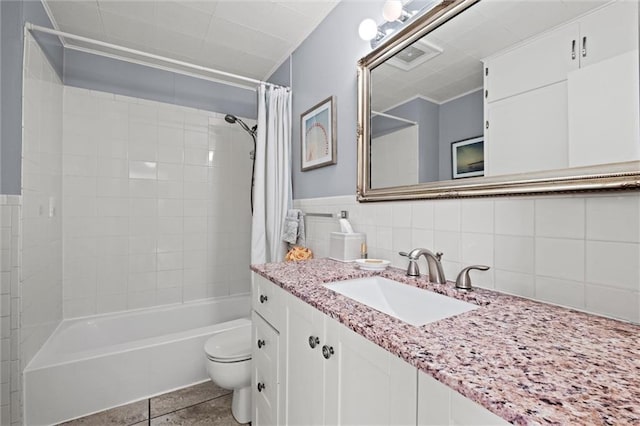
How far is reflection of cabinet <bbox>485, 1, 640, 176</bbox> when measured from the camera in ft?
2.39

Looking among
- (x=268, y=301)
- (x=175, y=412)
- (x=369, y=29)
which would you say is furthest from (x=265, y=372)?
(x=369, y=29)

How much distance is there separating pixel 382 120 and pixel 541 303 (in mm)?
1019

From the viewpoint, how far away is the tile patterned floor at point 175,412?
159 centimetres

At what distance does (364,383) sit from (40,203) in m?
2.14

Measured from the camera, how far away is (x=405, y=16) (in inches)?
51.4

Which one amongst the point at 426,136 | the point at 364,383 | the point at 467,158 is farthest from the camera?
the point at 426,136

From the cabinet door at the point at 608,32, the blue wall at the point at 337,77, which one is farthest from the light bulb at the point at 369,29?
the cabinet door at the point at 608,32

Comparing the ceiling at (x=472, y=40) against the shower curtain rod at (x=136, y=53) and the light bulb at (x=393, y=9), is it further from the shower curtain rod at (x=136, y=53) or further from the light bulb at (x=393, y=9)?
the shower curtain rod at (x=136, y=53)

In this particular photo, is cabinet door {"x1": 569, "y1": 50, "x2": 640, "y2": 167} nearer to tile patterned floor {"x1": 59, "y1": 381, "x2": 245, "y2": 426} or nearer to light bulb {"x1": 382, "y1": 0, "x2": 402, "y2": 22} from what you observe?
light bulb {"x1": 382, "y1": 0, "x2": 402, "y2": 22}

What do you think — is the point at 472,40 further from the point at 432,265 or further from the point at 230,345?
the point at 230,345

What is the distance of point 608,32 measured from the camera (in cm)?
76

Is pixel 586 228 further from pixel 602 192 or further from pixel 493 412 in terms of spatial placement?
pixel 493 412

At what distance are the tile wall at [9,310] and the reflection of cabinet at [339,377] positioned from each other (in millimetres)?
1443

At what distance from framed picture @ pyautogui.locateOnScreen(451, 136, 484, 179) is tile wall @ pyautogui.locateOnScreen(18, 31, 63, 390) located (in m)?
2.14
